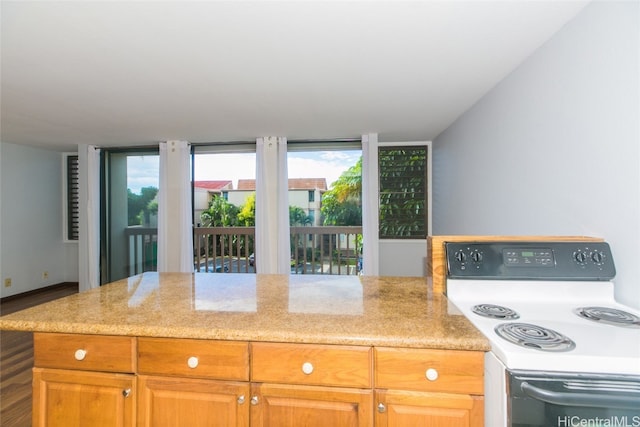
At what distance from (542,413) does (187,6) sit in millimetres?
2096

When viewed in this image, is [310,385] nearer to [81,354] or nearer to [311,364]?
[311,364]

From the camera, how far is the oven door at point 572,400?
0.75 m

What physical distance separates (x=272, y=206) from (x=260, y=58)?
228 centimetres

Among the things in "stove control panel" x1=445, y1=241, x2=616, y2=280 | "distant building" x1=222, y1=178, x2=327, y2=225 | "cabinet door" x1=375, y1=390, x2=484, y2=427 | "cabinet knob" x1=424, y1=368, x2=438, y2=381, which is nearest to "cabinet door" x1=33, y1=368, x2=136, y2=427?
"cabinet door" x1=375, y1=390, x2=484, y2=427

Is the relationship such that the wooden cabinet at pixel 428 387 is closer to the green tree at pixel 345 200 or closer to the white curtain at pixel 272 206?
the white curtain at pixel 272 206

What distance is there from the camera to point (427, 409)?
0.92m

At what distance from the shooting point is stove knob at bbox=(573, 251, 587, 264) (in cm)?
122

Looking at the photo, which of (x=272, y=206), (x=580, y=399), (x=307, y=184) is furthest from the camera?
(x=307, y=184)

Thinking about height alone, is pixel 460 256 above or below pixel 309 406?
above

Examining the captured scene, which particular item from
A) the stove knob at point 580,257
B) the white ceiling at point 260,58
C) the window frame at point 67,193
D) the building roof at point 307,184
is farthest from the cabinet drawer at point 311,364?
the window frame at point 67,193

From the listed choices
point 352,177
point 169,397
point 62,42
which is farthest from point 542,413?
point 352,177

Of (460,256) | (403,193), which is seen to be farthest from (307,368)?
(403,193)

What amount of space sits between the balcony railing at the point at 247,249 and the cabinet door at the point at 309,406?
337 cm

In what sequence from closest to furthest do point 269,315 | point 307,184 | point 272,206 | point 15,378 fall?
point 269,315 → point 15,378 → point 272,206 → point 307,184
